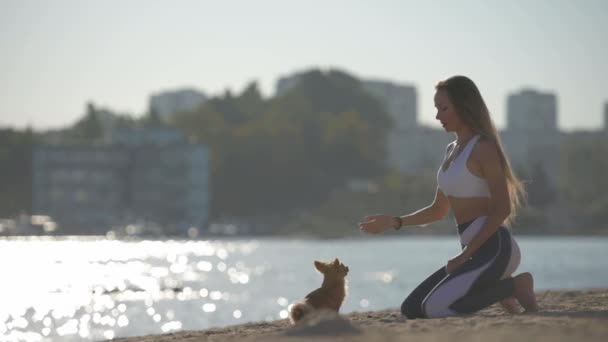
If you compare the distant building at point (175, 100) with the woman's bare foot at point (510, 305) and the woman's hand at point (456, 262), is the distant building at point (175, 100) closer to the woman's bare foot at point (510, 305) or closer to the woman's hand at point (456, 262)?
the woman's bare foot at point (510, 305)

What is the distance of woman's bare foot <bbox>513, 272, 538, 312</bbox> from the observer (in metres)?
8.80

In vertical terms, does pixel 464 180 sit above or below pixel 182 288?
above

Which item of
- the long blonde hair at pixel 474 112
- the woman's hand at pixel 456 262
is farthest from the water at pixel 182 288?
the long blonde hair at pixel 474 112

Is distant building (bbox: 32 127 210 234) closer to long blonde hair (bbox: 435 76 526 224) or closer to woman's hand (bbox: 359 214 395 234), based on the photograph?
woman's hand (bbox: 359 214 395 234)

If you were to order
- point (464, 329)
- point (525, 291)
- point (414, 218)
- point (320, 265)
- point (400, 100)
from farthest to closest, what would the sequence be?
point (400, 100) → point (414, 218) → point (525, 291) → point (320, 265) → point (464, 329)

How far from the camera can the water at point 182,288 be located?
86.6 ft

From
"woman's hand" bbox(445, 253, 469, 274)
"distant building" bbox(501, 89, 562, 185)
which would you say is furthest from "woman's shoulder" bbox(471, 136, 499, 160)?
"distant building" bbox(501, 89, 562, 185)

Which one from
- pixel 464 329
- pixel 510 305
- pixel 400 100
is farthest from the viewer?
pixel 400 100

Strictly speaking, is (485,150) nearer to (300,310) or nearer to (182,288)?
(300,310)

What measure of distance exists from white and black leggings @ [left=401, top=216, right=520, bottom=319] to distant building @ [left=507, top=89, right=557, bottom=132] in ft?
590

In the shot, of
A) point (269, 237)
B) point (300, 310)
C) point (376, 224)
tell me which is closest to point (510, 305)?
point (376, 224)

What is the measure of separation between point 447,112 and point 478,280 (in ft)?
3.94

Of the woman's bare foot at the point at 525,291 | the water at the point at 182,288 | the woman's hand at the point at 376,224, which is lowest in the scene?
the water at the point at 182,288

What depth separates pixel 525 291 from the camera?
28.9 feet
